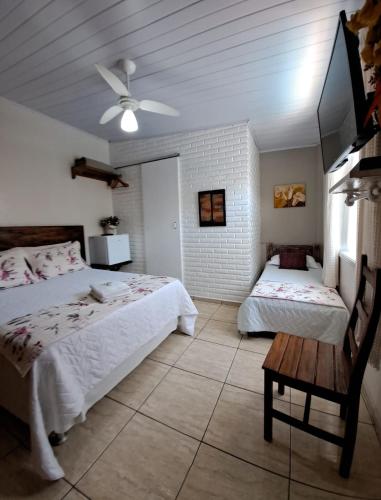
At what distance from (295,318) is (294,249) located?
1.83m

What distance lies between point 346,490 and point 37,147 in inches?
156

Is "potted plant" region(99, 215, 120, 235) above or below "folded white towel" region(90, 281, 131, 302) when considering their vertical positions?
above

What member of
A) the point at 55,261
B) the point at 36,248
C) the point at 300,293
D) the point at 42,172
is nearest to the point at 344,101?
the point at 300,293

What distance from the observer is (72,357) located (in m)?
1.13

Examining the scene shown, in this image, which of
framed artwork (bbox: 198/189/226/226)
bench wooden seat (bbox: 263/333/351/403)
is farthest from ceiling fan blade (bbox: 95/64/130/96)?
bench wooden seat (bbox: 263/333/351/403)

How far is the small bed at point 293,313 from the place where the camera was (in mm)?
1855

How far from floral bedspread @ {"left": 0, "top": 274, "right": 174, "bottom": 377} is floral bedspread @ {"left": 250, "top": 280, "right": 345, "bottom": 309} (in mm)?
1376

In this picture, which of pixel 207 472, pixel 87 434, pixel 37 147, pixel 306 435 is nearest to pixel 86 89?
pixel 37 147

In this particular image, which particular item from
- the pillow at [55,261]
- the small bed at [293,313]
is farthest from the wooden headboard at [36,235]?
the small bed at [293,313]

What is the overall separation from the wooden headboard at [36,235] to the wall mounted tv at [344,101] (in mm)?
3122

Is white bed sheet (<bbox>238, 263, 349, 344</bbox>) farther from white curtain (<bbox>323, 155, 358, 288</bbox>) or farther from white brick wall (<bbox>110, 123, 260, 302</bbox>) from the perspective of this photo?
white brick wall (<bbox>110, 123, 260, 302</bbox>)

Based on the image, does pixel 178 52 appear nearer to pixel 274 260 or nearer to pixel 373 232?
pixel 373 232

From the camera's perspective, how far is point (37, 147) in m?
2.62

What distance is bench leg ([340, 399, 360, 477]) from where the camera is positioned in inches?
37.4
